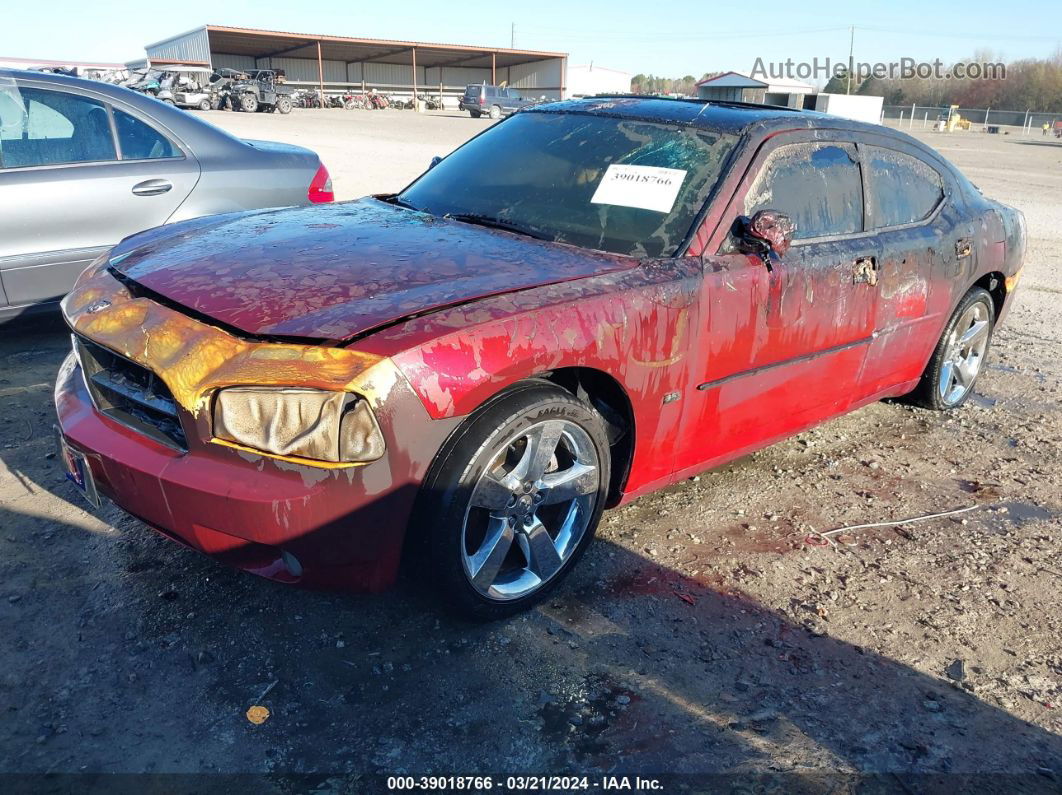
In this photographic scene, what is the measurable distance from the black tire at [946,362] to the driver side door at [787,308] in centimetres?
101

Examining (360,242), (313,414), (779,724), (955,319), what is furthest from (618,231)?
(955,319)

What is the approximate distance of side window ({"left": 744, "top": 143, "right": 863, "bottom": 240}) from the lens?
3357mm

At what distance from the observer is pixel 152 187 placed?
16.2 feet

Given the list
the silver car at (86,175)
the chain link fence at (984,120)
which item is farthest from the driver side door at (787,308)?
the chain link fence at (984,120)

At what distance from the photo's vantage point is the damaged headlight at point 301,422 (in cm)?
220

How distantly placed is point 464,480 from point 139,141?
3811 millimetres

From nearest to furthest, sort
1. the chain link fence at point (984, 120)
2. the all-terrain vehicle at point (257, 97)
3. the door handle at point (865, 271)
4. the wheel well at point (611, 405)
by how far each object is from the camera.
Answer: the wheel well at point (611, 405), the door handle at point (865, 271), the all-terrain vehicle at point (257, 97), the chain link fence at point (984, 120)

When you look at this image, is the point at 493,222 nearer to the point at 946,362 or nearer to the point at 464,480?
the point at 464,480

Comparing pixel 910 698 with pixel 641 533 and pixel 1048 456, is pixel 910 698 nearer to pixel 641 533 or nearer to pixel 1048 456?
pixel 641 533

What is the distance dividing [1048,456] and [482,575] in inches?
134

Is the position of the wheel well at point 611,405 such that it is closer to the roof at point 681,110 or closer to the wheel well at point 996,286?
the roof at point 681,110

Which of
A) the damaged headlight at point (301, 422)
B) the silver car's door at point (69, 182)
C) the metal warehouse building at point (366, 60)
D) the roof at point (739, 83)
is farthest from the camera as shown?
the metal warehouse building at point (366, 60)

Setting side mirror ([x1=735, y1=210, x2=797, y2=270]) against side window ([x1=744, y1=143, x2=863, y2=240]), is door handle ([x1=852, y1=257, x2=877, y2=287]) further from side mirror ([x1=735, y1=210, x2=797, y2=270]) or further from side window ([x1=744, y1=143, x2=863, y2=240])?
side mirror ([x1=735, y1=210, x2=797, y2=270])

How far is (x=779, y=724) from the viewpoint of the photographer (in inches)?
94.7
